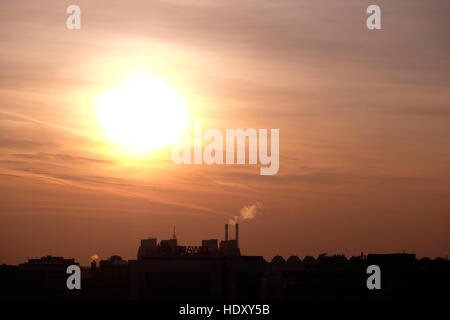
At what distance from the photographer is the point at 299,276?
187 meters

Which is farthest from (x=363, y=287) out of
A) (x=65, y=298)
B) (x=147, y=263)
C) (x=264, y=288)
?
(x=65, y=298)

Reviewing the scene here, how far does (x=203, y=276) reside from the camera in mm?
160125
